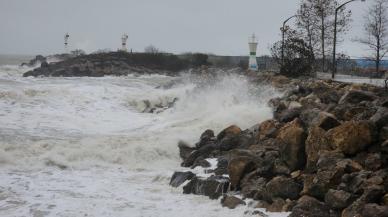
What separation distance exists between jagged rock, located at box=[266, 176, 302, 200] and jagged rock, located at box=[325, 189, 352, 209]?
0.80m

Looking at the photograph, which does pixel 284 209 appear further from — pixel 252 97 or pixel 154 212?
pixel 252 97

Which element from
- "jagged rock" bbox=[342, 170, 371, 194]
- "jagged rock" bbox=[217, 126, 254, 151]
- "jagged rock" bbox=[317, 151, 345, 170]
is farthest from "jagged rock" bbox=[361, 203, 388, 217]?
"jagged rock" bbox=[217, 126, 254, 151]

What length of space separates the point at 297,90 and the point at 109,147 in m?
6.10

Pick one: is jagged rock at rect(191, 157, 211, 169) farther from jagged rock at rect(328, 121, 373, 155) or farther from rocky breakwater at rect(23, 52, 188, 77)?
rocky breakwater at rect(23, 52, 188, 77)

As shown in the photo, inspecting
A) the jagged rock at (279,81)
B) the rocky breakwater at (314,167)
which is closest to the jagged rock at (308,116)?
the rocky breakwater at (314,167)

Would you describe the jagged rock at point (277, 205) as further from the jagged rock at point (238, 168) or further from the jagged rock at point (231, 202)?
the jagged rock at point (238, 168)

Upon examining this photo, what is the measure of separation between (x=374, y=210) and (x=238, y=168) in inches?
141

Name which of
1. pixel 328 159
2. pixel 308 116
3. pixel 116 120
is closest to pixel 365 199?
pixel 328 159

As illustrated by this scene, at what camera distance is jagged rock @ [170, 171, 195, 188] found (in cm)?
1092

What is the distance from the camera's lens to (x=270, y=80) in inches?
846

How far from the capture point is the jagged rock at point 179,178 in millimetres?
10916

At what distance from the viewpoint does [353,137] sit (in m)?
9.12

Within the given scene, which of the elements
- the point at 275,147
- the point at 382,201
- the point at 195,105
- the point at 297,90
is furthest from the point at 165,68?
the point at 382,201

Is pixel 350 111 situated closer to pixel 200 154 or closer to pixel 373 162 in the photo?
pixel 373 162
